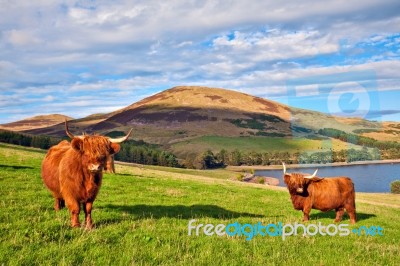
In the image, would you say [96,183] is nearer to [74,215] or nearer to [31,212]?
[74,215]

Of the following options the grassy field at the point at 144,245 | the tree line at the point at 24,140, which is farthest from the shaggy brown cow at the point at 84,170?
the tree line at the point at 24,140

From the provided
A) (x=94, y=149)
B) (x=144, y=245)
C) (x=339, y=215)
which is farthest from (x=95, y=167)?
(x=339, y=215)

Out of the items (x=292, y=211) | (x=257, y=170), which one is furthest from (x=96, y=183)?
(x=257, y=170)

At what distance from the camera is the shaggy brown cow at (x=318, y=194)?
48.8ft

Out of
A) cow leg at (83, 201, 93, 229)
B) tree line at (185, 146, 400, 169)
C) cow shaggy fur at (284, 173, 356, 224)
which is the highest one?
cow leg at (83, 201, 93, 229)

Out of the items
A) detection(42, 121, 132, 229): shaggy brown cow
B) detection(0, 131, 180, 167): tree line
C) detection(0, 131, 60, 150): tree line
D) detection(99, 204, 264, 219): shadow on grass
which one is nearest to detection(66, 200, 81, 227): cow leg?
detection(42, 121, 132, 229): shaggy brown cow

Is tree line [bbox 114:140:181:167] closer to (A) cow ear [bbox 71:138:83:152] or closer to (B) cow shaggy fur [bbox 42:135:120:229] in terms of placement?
(B) cow shaggy fur [bbox 42:135:120:229]

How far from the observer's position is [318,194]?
15.0 m

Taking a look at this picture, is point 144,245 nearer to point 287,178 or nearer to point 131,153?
point 287,178

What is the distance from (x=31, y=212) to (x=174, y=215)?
458 centimetres

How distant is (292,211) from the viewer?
59.9ft

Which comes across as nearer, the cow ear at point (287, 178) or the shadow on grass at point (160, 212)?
the shadow on grass at point (160, 212)

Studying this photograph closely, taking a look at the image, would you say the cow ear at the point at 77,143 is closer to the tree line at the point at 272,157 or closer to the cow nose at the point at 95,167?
the cow nose at the point at 95,167

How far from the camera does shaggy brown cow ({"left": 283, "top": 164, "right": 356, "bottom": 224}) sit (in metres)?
14.9
